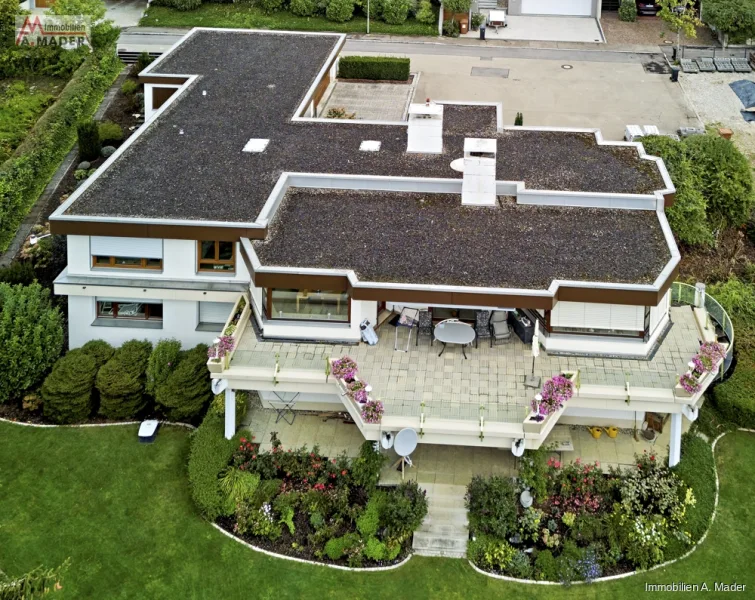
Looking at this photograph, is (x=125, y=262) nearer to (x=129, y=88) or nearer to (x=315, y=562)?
(x=315, y=562)

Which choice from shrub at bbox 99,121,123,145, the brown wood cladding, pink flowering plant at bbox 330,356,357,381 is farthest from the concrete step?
shrub at bbox 99,121,123,145

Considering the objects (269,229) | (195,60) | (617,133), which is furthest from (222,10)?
(269,229)

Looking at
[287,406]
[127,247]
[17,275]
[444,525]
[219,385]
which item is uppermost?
[127,247]

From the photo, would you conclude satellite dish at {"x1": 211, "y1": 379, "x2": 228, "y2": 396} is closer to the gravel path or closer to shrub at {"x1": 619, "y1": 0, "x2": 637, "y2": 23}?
the gravel path

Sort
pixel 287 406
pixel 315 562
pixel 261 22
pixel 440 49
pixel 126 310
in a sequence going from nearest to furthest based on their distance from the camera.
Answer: pixel 315 562 < pixel 287 406 < pixel 126 310 < pixel 440 49 < pixel 261 22

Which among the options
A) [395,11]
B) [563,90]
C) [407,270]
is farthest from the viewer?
[395,11]

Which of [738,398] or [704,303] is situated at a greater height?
[704,303]

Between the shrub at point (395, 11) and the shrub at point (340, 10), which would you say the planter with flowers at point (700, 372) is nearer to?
the shrub at point (395, 11)

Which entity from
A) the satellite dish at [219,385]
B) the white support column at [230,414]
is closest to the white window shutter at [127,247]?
the satellite dish at [219,385]

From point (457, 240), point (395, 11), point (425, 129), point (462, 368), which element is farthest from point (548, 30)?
point (462, 368)
